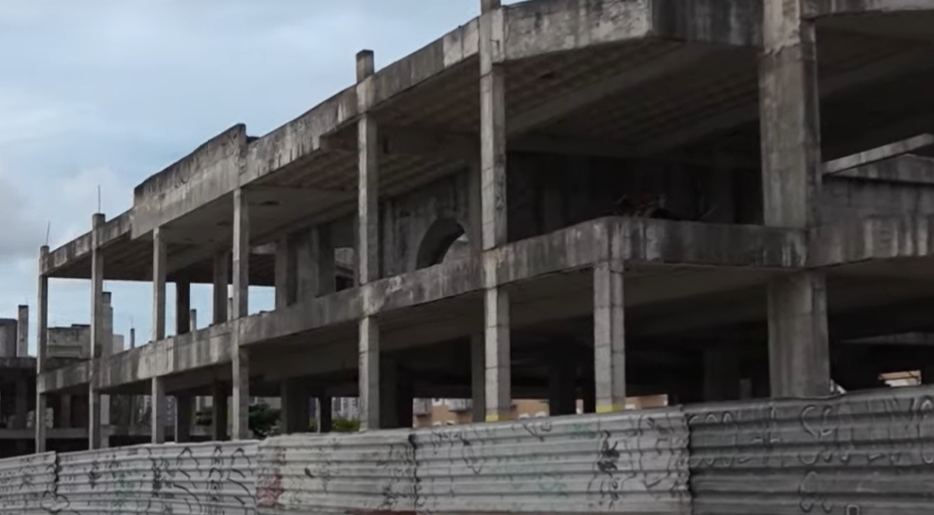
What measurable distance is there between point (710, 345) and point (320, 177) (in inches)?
378

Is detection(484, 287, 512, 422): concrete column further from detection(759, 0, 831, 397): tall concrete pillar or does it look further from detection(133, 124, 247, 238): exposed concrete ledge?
detection(133, 124, 247, 238): exposed concrete ledge

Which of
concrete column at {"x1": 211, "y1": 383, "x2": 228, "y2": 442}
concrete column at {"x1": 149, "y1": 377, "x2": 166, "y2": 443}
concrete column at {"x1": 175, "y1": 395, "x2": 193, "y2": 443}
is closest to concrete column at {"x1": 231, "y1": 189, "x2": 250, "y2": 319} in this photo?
concrete column at {"x1": 149, "y1": 377, "x2": 166, "y2": 443}

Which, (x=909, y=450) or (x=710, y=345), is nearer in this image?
(x=909, y=450)

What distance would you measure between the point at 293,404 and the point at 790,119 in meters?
22.2

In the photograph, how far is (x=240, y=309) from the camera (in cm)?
3038

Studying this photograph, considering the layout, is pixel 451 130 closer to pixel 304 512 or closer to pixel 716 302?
pixel 716 302

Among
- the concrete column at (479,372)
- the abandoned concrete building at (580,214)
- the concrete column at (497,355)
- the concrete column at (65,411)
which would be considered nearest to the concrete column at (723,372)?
the abandoned concrete building at (580,214)

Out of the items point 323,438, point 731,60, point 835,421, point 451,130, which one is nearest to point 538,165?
point 451,130

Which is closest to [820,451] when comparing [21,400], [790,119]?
[790,119]

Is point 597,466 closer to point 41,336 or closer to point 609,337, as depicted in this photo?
point 609,337

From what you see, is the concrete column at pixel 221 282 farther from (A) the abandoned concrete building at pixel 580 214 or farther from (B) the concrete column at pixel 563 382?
(B) the concrete column at pixel 563 382

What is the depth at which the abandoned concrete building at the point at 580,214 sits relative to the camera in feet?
63.0

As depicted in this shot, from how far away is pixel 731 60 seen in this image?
Result: 20.8 meters

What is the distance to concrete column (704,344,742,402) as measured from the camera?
31.8m
